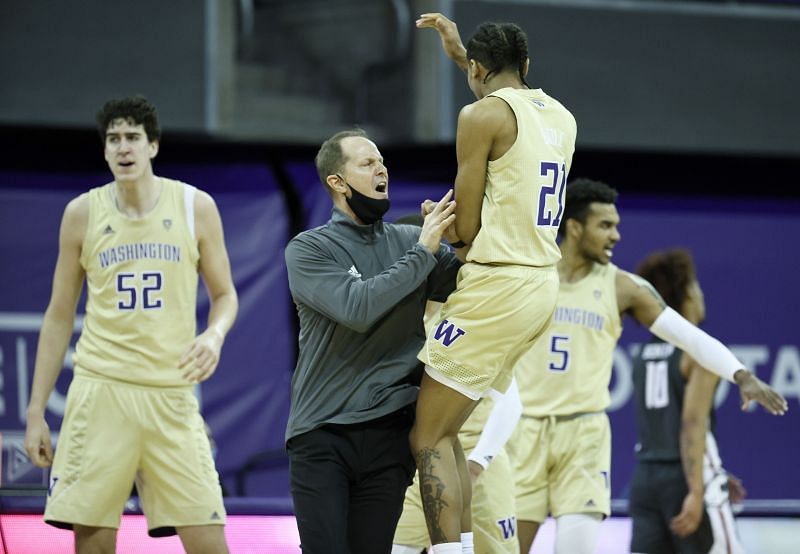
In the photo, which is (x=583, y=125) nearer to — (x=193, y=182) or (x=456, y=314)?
(x=193, y=182)

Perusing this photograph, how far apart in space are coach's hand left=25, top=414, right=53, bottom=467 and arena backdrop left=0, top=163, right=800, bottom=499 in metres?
4.28

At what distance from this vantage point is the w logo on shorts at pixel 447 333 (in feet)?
16.1

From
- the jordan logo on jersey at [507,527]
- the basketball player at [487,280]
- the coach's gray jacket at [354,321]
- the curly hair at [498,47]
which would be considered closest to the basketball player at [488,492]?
the jordan logo on jersey at [507,527]

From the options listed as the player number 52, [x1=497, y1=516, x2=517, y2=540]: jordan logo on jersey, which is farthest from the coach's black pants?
the player number 52

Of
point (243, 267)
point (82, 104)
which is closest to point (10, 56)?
point (82, 104)

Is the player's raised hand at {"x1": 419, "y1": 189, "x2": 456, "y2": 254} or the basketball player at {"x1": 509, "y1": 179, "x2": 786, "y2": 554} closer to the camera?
the player's raised hand at {"x1": 419, "y1": 189, "x2": 456, "y2": 254}

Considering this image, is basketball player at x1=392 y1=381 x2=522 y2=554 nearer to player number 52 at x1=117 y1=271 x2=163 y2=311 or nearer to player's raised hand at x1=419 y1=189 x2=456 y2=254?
player's raised hand at x1=419 y1=189 x2=456 y2=254

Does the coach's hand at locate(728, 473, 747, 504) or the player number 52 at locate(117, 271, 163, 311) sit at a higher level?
the player number 52 at locate(117, 271, 163, 311)

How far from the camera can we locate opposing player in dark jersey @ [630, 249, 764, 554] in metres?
7.31

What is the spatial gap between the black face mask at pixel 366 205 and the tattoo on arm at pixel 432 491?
2.98 feet

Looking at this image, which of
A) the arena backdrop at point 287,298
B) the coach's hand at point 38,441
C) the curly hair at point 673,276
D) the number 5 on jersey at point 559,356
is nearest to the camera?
the coach's hand at point 38,441

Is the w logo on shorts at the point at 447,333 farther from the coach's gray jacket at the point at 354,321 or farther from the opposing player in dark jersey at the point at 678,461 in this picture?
the opposing player in dark jersey at the point at 678,461

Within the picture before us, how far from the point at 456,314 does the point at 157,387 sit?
1.55 m

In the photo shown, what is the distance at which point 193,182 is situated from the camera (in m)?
11.2
